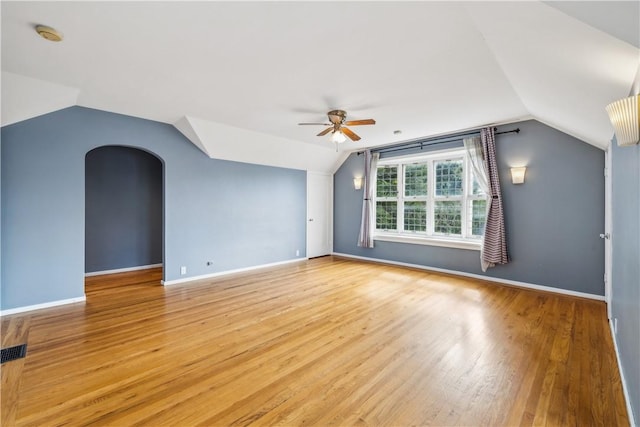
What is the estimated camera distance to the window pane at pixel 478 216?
4.94m

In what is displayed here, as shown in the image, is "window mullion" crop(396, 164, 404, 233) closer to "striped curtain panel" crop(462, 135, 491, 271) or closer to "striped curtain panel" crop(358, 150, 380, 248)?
"striped curtain panel" crop(358, 150, 380, 248)

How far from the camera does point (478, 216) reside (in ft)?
16.5

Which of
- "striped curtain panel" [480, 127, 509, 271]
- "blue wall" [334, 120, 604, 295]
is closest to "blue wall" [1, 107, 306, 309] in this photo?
"striped curtain panel" [480, 127, 509, 271]

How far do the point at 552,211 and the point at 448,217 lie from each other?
5.21 feet

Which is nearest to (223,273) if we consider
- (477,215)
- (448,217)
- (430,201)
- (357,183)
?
(357,183)

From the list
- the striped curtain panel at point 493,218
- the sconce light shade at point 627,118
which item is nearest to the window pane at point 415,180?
the striped curtain panel at point 493,218

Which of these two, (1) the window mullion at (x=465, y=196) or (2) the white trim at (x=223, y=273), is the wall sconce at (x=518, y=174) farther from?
(2) the white trim at (x=223, y=273)

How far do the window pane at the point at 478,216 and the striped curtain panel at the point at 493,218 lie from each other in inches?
11.5

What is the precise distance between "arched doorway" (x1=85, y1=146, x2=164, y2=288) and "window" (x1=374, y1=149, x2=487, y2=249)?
4.70 m

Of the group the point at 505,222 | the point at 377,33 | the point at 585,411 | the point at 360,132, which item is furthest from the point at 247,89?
the point at 505,222

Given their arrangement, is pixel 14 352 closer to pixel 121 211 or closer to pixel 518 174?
pixel 121 211

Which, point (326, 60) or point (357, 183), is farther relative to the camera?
point (357, 183)

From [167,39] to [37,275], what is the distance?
11.1 ft

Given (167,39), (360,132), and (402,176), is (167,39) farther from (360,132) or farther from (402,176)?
(402,176)
